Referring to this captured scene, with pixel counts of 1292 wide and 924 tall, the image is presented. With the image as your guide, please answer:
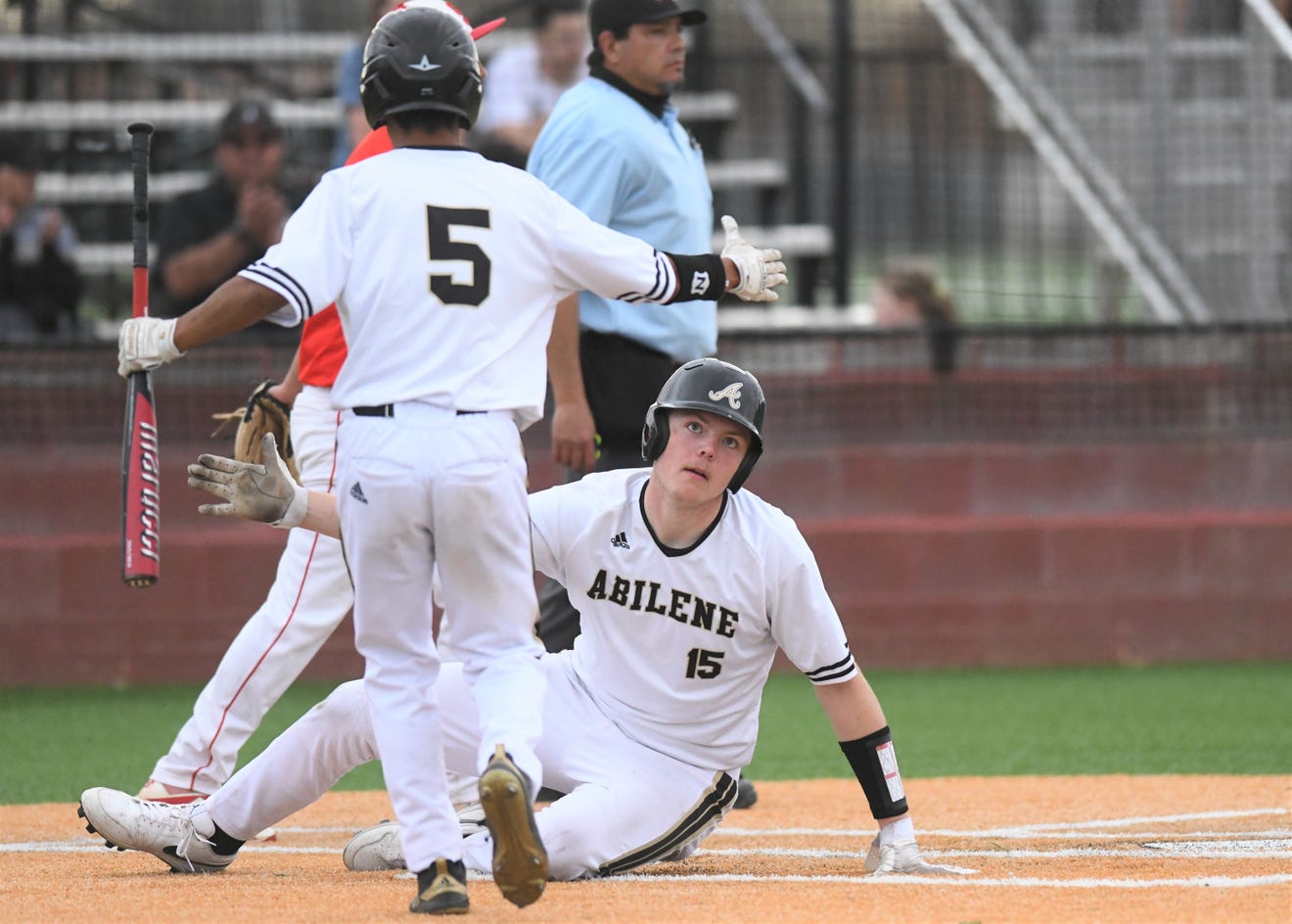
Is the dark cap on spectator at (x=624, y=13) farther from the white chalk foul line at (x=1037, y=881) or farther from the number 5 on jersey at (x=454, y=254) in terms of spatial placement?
the white chalk foul line at (x=1037, y=881)

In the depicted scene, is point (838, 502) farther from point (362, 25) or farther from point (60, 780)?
point (362, 25)

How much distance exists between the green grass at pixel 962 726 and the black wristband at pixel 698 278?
2.90m

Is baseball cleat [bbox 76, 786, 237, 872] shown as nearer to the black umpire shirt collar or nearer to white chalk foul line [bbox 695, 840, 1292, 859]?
white chalk foul line [bbox 695, 840, 1292, 859]

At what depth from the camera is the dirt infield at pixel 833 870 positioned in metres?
3.93

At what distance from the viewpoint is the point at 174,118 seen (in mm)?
11812

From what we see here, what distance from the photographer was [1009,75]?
37.6ft

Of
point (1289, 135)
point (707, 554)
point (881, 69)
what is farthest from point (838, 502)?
point (707, 554)

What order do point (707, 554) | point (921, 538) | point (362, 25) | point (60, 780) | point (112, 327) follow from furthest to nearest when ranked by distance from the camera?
1. point (362, 25)
2. point (112, 327)
3. point (921, 538)
4. point (60, 780)
5. point (707, 554)

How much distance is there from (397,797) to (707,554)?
0.99 metres

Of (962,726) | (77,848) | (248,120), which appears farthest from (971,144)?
(77,848)

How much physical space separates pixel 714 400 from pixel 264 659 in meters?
1.53

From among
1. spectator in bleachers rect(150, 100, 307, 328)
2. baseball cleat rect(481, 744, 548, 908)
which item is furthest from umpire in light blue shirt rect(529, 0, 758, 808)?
spectator in bleachers rect(150, 100, 307, 328)

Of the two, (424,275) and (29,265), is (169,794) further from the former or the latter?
(29,265)

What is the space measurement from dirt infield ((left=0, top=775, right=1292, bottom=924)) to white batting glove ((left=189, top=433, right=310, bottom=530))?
2.73 ft
